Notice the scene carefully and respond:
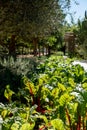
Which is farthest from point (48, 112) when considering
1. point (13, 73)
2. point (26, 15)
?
point (26, 15)

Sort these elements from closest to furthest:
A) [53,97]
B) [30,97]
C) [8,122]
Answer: [8,122]
[53,97]
[30,97]

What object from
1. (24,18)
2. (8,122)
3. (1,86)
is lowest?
(1,86)

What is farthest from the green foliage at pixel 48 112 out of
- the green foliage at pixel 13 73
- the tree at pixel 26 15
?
the tree at pixel 26 15

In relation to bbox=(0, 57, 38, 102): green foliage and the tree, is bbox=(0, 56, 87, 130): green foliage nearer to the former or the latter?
bbox=(0, 57, 38, 102): green foliage

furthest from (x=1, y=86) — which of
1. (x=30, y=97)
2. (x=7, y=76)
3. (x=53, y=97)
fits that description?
(x=53, y=97)

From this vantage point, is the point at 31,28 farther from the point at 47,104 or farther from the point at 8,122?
the point at 8,122

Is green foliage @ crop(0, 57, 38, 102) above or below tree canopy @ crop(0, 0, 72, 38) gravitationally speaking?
below

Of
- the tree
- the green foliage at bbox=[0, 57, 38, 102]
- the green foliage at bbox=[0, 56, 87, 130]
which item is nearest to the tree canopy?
the tree

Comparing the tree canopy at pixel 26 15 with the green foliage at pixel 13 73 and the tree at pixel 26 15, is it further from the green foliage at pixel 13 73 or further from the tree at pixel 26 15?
the green foliage at pixel 13 73

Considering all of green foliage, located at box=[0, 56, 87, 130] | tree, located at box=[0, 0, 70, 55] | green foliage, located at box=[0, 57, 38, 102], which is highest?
tree, located at box=[0, 0, 70, 55]

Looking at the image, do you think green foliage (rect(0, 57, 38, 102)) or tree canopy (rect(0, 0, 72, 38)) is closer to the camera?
green foliage (rect(0, 57, 38, 102))

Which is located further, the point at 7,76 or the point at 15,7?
the point at 15,7

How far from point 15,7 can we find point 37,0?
2.26 ft

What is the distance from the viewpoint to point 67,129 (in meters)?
4.05
